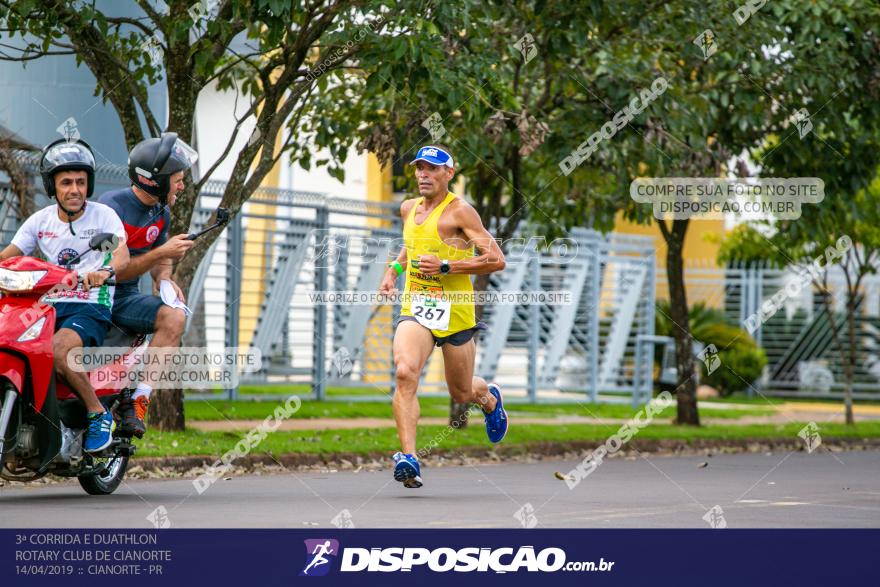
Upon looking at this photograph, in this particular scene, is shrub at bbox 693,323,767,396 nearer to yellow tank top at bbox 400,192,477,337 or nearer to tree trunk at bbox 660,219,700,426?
tree trunk at bbox 660,219,700,426

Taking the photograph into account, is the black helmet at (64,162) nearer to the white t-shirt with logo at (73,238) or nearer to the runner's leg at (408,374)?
the white t-shirt with logo at (73,238)

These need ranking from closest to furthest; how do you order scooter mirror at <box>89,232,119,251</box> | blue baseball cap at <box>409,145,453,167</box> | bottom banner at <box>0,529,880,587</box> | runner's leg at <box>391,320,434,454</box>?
1. bottom banner at <box>0,529,880,587</box>
2. scooter mirror at <box>89,232,119,251</box>
3. runner's leg at <box>391,320,434,454</box>
4. blue baseball cap at <box>409,145,453,167</box>

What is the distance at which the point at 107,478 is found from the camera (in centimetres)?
974

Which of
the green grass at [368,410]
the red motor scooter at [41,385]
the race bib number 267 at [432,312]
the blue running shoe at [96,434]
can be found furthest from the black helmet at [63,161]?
the green grass at [368,410]

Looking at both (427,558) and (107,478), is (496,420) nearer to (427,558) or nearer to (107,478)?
(107,478)

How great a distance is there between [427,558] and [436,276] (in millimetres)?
4055

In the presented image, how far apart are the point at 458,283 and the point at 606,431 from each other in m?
7.72

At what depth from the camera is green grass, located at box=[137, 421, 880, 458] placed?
12711mm

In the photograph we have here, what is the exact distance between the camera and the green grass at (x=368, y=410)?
17.2m

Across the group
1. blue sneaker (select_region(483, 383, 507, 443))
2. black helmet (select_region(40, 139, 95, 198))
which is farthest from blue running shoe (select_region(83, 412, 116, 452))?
blue sneaker (select_region(483, 383, 507, 443))

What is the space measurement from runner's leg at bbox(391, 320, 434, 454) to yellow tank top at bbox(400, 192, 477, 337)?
13 cm

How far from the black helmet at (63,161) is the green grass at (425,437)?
10.9ft

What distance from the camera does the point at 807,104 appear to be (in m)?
17.0

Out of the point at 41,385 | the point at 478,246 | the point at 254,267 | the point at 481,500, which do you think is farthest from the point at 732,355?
the point at 41,385
